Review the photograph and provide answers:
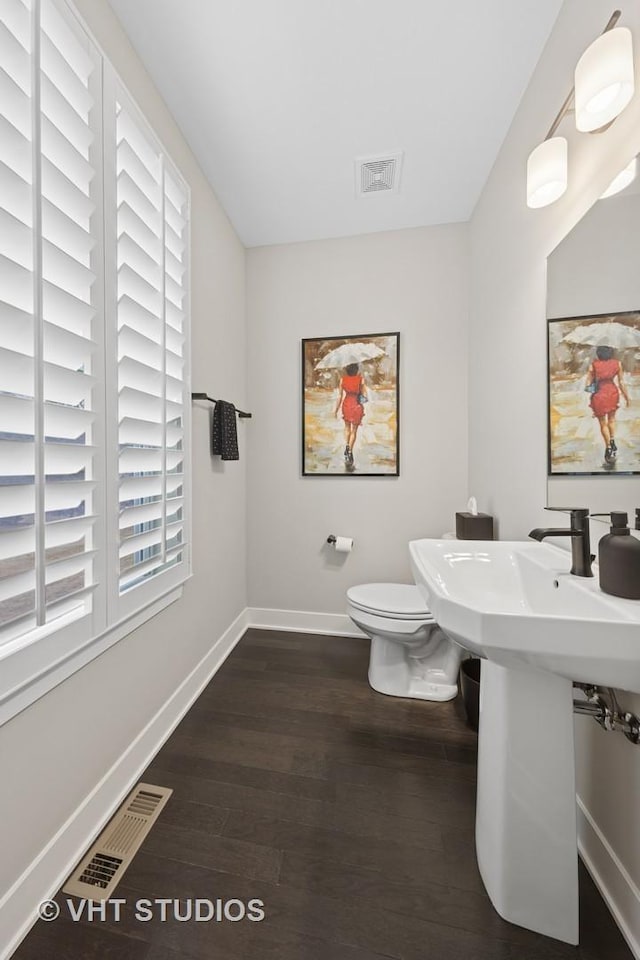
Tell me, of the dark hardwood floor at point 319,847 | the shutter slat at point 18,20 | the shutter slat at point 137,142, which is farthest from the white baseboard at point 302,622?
the shutter slat at point 18,20

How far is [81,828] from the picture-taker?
1.12 meters

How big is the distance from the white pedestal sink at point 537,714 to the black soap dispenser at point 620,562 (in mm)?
26

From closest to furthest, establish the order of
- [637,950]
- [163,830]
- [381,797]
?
[637,950]
[163,830]
[381,797]

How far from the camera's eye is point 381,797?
51.7 inches

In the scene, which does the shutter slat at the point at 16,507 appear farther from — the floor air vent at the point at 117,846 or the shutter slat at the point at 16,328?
the floor air vent at the point at 117,846

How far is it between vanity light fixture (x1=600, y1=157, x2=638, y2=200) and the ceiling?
31.3 inches

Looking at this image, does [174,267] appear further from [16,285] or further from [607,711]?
[607,711]

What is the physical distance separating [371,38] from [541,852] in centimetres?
248

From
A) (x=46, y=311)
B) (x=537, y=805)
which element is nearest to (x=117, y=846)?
(x=537, y=805)

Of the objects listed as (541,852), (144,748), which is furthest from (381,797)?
(144,748)

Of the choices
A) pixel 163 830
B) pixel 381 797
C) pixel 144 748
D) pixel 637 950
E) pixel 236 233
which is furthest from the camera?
pixel 236 233

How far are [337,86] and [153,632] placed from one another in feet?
7.39

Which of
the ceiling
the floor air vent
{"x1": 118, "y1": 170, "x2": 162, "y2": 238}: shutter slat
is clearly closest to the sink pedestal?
the floor air vent

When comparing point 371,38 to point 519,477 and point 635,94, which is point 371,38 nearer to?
point 635,94
